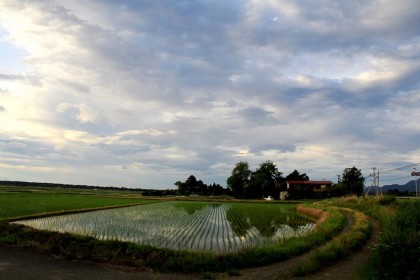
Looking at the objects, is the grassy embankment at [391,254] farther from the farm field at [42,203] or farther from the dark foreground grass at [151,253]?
the farm field at [42,203]

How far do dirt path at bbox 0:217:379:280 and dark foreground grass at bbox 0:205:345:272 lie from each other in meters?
0.50

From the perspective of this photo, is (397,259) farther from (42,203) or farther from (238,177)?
(238,177)

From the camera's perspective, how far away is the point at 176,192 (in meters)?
138

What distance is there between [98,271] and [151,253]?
1.99 meters

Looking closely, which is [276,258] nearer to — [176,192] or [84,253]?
[84,253]

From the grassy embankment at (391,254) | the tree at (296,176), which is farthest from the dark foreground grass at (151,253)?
the tree at (296,176)

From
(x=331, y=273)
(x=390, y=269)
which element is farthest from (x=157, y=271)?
(x=390, y=269)

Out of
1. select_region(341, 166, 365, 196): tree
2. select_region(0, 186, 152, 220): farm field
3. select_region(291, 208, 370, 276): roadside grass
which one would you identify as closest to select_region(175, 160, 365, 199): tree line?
select_region(341, 166, 365, 196): tree

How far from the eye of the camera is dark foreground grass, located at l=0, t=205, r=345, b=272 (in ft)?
37.4

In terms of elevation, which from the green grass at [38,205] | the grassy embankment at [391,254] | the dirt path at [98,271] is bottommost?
the dirt path at [98,271]

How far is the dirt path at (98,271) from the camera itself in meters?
10.1

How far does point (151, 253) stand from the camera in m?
12.4

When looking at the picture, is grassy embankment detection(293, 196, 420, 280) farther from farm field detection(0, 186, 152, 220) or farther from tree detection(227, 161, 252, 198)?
tree detection(227, 161, 252, 198)

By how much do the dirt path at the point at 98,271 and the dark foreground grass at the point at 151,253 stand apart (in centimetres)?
50
